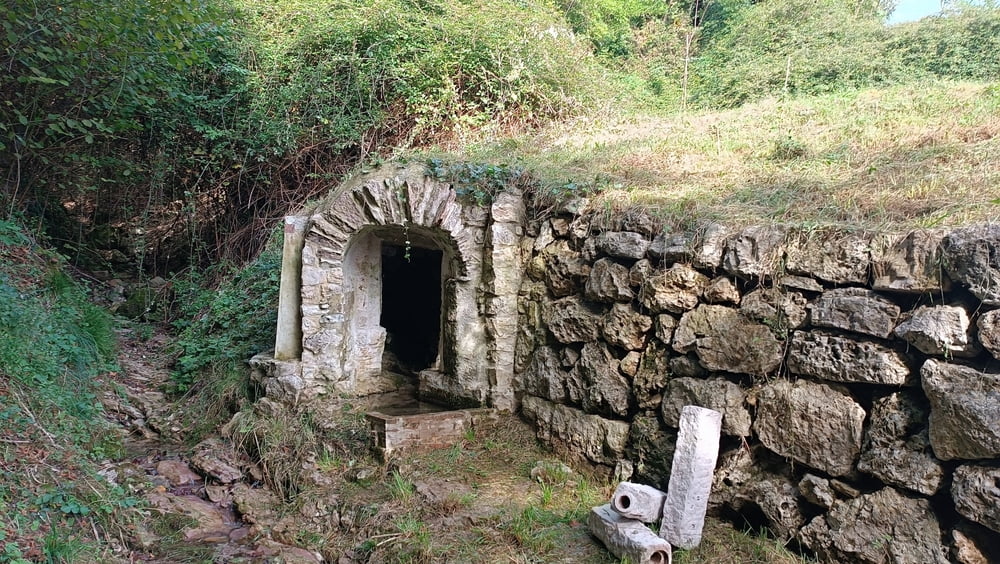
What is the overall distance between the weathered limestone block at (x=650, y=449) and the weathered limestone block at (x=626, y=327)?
21.5 inches

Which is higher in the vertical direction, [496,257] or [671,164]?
[671,164]

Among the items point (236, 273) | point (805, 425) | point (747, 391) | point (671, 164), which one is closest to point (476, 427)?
point (747, 391)

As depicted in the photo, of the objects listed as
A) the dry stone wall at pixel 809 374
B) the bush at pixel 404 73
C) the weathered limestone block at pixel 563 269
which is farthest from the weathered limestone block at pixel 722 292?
the bush at pixel 404 73

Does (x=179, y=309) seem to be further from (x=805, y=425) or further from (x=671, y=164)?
(x=805, y=425)

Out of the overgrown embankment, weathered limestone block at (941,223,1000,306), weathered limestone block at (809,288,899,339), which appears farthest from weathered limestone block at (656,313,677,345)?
the overgrown embankment

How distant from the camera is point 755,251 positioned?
3.76 metres

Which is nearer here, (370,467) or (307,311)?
(370,467)

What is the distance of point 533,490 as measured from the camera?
14.5ft

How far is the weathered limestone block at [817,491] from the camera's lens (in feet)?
10.7

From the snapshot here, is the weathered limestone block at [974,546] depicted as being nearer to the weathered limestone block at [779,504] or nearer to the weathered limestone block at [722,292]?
the weathered limestone block at [779,504]

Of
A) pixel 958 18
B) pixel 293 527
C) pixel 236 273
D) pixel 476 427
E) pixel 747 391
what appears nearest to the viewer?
pixel 747 391

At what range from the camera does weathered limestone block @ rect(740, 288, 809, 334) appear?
354 cm

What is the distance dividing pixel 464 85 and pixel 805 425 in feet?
22.8

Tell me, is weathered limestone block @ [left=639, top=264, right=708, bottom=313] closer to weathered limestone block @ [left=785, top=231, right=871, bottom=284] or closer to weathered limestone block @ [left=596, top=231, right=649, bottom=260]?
weathered limestone block @ [left=596, top=231, right=649, bottom=260]
